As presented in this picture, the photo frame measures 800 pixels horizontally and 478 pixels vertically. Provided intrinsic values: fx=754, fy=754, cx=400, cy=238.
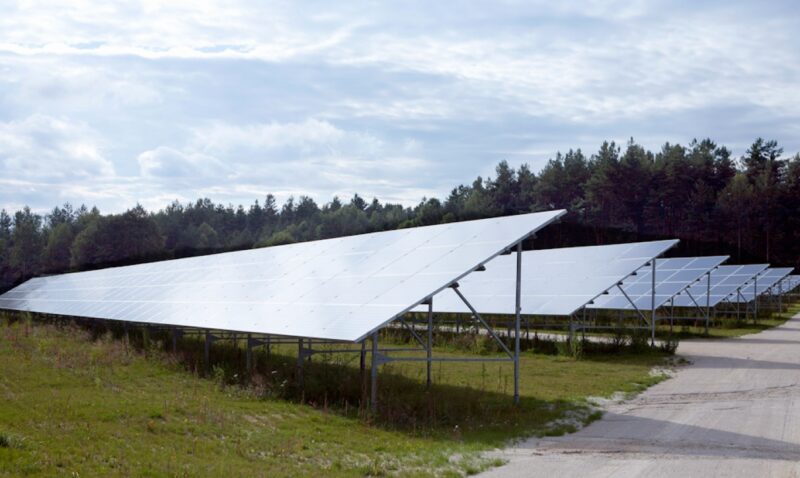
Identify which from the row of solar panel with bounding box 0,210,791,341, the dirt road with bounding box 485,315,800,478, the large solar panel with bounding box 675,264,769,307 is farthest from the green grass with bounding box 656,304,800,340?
the dirt road with bounding box 485,315,800,478

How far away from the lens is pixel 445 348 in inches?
1019

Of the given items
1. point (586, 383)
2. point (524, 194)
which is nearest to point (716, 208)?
point (524, 194)

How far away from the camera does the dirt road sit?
947 cm

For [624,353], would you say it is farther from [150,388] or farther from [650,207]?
[650,207]

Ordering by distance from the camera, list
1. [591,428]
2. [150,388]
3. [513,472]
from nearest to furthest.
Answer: [513,472], [591,428], [150,388]

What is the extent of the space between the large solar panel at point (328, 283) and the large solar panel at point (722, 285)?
77.2 feet

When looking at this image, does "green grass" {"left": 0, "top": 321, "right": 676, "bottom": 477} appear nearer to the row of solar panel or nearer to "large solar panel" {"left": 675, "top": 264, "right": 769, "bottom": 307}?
the row of solar panel

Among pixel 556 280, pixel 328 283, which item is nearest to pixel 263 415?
pixel 328 283

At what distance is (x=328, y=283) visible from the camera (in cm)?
1675

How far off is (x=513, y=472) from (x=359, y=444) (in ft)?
7.53

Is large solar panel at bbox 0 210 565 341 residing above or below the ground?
above

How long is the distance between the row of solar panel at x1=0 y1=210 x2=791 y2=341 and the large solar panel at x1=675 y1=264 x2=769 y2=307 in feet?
0.41

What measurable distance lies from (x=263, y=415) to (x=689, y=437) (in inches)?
265

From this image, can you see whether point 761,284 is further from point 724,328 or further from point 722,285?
point 724,328
